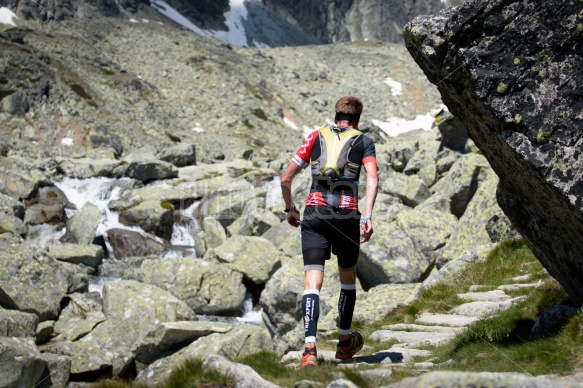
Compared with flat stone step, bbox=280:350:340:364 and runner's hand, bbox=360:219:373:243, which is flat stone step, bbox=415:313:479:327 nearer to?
flat stone step, bbox=280:350:340:364

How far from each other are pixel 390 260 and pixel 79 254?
718 inches

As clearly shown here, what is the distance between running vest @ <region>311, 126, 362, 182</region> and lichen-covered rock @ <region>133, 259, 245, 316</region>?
17782 millimetres

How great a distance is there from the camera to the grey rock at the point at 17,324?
63.3 feet

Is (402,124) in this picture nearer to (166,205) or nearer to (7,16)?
(166,205)

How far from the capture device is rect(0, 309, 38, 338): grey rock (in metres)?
19.3

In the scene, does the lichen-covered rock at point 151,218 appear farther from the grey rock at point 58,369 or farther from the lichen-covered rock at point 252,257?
the grey rock at point 58,369

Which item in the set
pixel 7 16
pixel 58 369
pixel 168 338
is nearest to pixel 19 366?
pixel 58 369

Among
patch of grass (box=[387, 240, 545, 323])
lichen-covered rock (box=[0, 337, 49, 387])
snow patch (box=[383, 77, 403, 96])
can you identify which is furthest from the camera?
snow patch (box=[383, 77, 403, 96])

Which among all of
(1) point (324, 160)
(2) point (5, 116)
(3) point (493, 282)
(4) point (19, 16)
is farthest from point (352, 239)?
(4) point (19, 16)

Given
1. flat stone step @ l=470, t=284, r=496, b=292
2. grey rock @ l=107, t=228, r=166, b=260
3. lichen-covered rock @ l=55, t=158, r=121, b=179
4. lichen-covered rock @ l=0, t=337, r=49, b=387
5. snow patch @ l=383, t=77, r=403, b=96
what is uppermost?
snow patch @ l=383, t=77, r=403, b=96

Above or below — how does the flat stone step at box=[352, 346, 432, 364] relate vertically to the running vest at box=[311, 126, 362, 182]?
below

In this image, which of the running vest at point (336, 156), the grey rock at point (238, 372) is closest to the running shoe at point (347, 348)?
the running vest at point (336, 156)

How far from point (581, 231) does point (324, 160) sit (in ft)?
11.0

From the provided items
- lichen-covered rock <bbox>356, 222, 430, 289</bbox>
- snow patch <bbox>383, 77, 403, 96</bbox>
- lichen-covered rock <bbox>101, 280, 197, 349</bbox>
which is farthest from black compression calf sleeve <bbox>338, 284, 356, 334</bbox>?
snow patch <bbox>383, 77, 403, 96</bbox>
